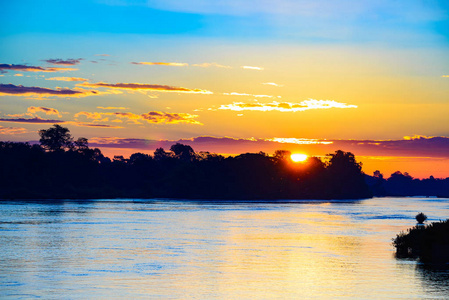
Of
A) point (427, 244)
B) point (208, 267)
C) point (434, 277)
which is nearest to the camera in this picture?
point (434, 277)

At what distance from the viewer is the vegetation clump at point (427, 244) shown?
147 ft

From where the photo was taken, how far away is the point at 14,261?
1683 inches

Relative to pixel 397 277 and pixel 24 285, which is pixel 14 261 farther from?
pixel 397 277

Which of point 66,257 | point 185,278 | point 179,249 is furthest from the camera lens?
point 179,249

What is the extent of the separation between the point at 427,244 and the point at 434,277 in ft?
33.0

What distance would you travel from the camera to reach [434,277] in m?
37.0

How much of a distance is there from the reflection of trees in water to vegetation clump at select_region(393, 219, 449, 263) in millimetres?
2728

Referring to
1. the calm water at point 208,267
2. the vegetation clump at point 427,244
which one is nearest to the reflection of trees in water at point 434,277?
the calm water at point 208,267

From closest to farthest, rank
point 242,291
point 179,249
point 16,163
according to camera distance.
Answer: point 242,291 → point 179,249 → point 16,163

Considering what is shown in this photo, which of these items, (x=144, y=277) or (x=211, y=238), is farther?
(x=211, y=238)

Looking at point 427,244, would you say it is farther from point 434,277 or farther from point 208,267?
point 208,267

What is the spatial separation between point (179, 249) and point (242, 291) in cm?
1982

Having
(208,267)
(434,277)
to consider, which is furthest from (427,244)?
(208,267)

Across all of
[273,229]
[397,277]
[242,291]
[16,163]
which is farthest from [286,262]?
[16,163]
